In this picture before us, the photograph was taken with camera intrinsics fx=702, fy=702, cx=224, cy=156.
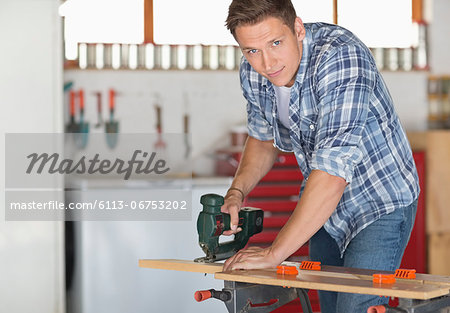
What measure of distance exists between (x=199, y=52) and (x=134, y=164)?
81 centimetres

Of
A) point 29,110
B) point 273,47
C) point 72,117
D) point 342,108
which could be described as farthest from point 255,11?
point 72,117

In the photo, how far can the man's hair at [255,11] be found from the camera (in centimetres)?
174

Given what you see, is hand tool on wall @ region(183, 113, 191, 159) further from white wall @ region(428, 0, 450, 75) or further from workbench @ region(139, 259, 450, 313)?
workbench @ region(139, 259, 450, 313)

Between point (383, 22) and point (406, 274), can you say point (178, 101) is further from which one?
point (406, 274)

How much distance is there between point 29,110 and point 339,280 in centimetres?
234

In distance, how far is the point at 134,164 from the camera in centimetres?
425

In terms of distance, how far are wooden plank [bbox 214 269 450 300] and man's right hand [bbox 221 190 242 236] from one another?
0.85 feet

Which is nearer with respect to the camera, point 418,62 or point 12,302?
point 12,302

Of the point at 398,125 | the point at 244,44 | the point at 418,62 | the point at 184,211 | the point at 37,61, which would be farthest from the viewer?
the point at 418,62

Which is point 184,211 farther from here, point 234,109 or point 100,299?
point 234,109

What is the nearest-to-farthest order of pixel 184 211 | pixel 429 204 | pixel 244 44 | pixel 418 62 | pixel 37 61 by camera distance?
pixel 244 44 < pixel 37 61 < pixel 184 211 < pixel 429 204 < pixel 418 62

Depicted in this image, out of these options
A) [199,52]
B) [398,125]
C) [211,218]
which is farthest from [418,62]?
[211,218]

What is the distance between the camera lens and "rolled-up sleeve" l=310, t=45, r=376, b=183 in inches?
67.9

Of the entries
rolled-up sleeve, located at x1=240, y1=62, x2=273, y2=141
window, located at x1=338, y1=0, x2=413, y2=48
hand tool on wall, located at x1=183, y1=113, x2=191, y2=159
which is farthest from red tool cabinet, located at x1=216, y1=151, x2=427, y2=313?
rolled-up sleeve, located at x1=240, y1=62, x2=273, y2=141
